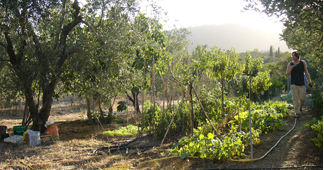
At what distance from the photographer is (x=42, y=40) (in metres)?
7.53

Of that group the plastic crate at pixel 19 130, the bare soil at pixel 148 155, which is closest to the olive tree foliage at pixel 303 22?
the bare soil at pixel 148 155

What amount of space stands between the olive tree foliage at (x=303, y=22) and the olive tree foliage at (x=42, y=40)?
4.05 metres

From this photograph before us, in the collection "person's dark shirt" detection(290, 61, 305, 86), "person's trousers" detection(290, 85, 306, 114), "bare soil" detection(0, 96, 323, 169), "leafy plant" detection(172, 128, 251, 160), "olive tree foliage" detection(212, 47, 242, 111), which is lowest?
"bare soil" detection(0, 96, 323, 169)

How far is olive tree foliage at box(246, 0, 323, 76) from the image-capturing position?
3.11 meters

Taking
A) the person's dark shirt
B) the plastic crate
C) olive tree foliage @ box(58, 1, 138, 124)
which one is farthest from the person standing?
the plastic crate

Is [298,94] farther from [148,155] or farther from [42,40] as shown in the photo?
[42,40]

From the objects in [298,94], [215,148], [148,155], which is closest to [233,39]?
[298,94]

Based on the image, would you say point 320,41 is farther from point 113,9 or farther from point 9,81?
point 9,81

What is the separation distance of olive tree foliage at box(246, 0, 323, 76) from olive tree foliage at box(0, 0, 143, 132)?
159 inches

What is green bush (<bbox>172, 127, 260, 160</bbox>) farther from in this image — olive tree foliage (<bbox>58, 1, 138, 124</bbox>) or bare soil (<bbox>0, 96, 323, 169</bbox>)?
olive tree foliage (<bbox>58, 1, 138, 124</bbox>)

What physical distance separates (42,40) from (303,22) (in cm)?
672

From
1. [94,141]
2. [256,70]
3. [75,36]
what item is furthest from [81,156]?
[256,70]

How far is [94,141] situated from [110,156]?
6.24 feet

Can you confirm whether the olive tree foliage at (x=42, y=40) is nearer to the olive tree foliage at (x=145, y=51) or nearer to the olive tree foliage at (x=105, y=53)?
the olive tree foliage at (x=105, y=53)
